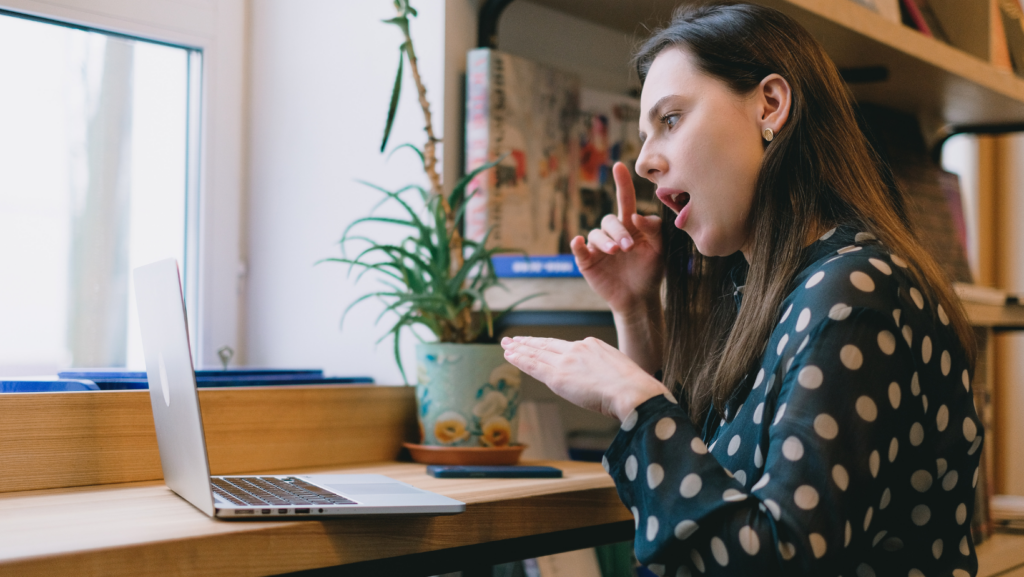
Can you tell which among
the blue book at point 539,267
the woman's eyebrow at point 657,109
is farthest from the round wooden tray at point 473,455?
the woman's eyebrow at point 657,109

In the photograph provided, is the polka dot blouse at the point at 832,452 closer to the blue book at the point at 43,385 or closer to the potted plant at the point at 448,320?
the potted plant at the point at 448,320

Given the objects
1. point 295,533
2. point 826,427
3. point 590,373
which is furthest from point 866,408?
point 295,533

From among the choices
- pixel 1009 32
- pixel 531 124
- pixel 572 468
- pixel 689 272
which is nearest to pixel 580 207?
pixel 531 124

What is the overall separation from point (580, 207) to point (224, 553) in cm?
95

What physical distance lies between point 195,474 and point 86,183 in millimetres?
806

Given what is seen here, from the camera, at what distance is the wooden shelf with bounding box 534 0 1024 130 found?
143cm

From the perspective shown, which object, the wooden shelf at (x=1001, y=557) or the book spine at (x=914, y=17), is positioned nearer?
the wooden shelf at (x=1001, y=557)

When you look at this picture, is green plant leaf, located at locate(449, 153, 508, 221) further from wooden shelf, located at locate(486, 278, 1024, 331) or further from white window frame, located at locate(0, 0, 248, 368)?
white window frame, located at locate(0, 0, 248, 368)

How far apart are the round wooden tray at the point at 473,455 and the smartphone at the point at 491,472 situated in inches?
2.4

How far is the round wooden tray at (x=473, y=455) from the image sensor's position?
46.2 inches

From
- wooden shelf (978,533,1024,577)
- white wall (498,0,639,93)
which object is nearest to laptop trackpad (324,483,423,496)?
white wall (498,0,639,93)

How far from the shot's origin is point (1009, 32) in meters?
2.00

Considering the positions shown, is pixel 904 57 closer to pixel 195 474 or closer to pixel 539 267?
pixel 539 267

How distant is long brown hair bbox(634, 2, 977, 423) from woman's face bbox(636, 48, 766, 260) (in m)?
0.01
